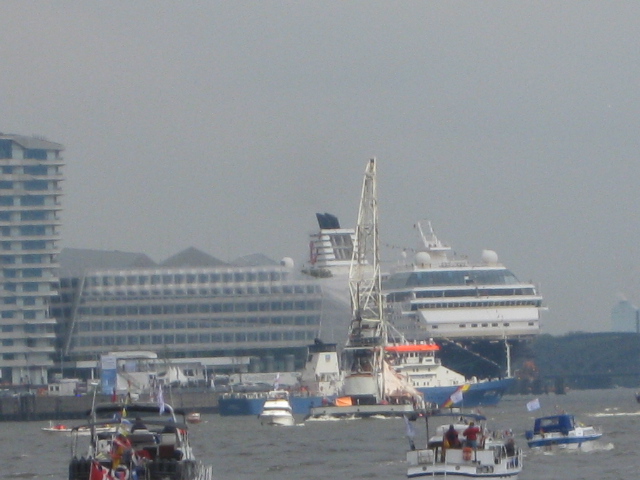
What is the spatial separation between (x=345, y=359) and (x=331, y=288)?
40263 mm

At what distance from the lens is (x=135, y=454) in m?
36.3

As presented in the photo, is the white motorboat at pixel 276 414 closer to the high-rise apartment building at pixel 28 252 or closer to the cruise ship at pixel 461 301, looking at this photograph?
the cruise ship at pixel 461 301

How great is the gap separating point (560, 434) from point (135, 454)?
27815 mm

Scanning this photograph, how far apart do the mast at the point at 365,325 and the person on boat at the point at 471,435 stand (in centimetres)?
6209

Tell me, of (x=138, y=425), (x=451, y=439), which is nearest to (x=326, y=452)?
(x=451, y=439)

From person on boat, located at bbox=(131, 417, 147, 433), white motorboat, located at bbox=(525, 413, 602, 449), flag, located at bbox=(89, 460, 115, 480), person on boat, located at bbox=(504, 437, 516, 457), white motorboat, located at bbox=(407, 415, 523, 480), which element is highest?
white motorboat, located at bbox=(525, 413, 602, 449)

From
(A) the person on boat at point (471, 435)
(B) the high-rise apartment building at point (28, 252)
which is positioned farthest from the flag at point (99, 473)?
(B) the high-rise apartment building at point (28, 252)

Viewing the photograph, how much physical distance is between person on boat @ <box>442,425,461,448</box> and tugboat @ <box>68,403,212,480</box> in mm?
6385

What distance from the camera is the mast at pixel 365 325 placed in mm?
107750

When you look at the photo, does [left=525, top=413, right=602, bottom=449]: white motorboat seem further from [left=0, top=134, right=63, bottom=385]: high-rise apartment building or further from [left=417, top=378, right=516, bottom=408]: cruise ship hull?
[left=0, top=134, right=63, bottom=385]: high-rise apartment building

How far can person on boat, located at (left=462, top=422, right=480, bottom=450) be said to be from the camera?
1677 inches

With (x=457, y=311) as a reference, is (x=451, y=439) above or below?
below

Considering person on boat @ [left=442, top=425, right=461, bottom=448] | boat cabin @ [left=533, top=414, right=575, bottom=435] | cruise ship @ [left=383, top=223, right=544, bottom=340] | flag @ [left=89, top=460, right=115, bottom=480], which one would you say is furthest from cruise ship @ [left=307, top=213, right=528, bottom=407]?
flag @ [left=89, top=460, right=115, bottom=480]

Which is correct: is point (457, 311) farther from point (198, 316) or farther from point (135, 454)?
point (135, 454)
